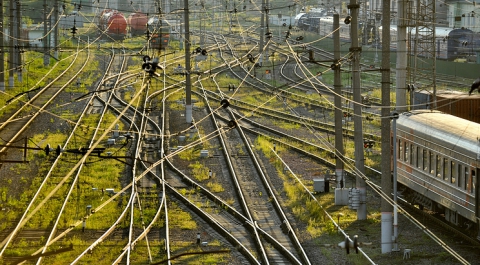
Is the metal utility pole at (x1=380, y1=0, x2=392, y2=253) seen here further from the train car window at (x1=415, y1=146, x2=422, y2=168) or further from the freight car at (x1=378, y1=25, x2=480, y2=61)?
the freight car at (x1=378, y1=25, x2=480, y2=61)

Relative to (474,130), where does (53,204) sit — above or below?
below

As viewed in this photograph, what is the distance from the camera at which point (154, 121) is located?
107 feet

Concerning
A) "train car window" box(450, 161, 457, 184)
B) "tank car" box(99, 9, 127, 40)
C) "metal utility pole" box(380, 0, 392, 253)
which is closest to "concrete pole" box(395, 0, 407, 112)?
"train car window" box(450, 161, 457, 184)

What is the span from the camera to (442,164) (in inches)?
725

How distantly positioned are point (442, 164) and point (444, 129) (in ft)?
2.60

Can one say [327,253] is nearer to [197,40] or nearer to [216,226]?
[216,226]

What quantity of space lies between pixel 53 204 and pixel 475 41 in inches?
1227

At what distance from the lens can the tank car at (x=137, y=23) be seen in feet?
194

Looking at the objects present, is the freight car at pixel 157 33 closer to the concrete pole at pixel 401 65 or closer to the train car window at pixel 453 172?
the concrete pole at pixel 401 65

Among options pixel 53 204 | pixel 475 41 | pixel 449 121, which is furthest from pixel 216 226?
pixel 475 41


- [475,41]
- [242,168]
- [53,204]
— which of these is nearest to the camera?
[53,204]

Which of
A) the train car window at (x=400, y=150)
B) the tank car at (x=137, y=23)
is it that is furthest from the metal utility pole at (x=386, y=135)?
the tank car at (x=137, y=23)

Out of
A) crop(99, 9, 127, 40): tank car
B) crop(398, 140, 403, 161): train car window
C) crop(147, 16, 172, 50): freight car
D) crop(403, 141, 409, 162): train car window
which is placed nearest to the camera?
crop(403, 141, 409, 162): train car window

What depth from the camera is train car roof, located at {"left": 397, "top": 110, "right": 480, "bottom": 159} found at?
17078 mm
